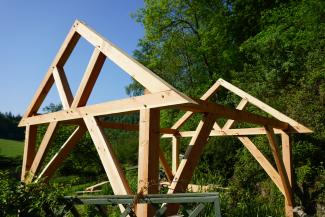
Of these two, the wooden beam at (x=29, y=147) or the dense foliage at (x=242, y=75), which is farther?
the dense foliage at (x=242, y=75)

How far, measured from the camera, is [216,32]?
18.4 m

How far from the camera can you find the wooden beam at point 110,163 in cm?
410

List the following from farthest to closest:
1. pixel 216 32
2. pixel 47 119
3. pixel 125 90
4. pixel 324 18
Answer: pixel 125 90 < pixel 216 32 < pixel 324 18 < pixel 47 119

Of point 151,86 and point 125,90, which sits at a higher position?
point 125,90

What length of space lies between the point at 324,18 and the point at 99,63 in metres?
10.0

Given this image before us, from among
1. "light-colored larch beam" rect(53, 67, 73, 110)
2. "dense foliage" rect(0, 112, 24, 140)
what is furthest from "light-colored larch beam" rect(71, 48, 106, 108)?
"dense foliage" rect(0, 112, 24, 140)

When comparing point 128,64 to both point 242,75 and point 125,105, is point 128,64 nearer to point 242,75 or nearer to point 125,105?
point 125,105

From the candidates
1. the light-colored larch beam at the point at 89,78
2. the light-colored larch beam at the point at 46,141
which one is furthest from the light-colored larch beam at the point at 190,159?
the light-colored larch beam at the point at 46,141

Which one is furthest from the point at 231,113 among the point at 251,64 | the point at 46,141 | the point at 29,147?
the point at 251,64

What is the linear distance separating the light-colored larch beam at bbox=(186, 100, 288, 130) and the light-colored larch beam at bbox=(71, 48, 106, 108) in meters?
1.44

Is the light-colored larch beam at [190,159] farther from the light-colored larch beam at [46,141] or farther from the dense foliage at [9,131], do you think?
the dense foliage at [9,131]

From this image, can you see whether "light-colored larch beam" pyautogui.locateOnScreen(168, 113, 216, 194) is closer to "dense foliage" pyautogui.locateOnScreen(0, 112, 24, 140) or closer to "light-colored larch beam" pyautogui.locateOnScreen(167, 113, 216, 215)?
"light-colored larch beam" pyautogui.locateOnScreen(167, 113, 216, 215)

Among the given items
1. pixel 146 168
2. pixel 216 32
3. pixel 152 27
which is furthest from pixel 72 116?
pixel 152 27

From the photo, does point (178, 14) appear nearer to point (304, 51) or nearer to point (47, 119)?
point (304, 51)
